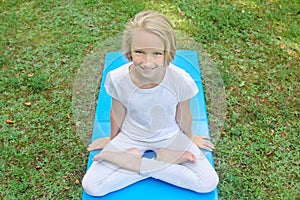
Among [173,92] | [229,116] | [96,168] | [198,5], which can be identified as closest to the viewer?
[173,92]

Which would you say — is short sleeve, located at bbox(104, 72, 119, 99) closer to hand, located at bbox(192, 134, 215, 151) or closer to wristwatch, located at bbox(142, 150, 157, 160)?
wristwatch, located at bbox(142, 150, 157, 160)

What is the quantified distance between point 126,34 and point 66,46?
59.1 inches

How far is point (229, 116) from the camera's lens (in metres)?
2.88

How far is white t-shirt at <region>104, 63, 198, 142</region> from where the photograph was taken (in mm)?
2107

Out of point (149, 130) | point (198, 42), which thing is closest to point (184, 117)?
point (149, 130)

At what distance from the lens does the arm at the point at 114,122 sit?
2.25 meters

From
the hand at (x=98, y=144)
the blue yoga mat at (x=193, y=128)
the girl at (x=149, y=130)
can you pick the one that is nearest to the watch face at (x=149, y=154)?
the girl at (x=149, y=130)

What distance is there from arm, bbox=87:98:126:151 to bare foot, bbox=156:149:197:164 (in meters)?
0.28

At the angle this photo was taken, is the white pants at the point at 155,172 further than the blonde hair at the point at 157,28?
Result: Yes

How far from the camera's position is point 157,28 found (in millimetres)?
1895

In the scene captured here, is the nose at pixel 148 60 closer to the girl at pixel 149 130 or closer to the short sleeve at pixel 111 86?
the girl at pixel 149 130

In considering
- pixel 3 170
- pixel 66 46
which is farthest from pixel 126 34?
pixel 66 46

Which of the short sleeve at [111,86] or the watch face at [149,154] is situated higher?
the short sleeve at [111,86]

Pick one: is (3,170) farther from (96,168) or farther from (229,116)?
(229,116)
